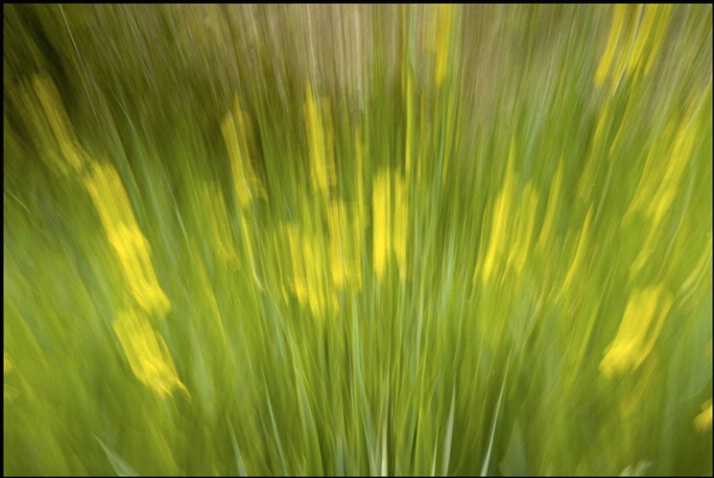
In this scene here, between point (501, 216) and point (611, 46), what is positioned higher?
point (611, 46)

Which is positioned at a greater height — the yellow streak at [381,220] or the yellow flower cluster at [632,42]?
the yellow flower cluster at [632,42]

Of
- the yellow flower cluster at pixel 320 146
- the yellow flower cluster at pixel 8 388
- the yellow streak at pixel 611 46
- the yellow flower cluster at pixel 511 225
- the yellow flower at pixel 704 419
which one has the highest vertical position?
the yellow streak at pixel 611 46

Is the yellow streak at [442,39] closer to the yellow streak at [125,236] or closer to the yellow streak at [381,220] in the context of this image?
the yellow streak at [381,220]

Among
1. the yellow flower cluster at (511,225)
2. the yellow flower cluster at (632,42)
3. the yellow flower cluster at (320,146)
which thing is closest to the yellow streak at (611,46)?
the yellow flower cluster at (632,42)

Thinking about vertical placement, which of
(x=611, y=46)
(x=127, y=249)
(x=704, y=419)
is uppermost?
(x=611, y=46)

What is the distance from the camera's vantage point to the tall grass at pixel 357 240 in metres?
0.46

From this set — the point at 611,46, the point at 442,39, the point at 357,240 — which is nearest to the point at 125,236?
the point at 357,240

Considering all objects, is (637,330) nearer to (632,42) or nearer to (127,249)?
(632,42)

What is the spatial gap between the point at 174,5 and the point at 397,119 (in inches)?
8.5

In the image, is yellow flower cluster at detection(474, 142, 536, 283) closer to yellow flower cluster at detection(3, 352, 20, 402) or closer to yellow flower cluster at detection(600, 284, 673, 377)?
yellow flower cluster at detection(600, 284, 673, 377)

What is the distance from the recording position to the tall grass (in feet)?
1.49

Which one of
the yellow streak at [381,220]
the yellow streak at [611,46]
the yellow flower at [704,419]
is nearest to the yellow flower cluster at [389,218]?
the yellow streak at [381,220]

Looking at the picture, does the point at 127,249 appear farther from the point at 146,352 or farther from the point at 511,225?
the point at 511,225

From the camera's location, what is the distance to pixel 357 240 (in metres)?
0.48
